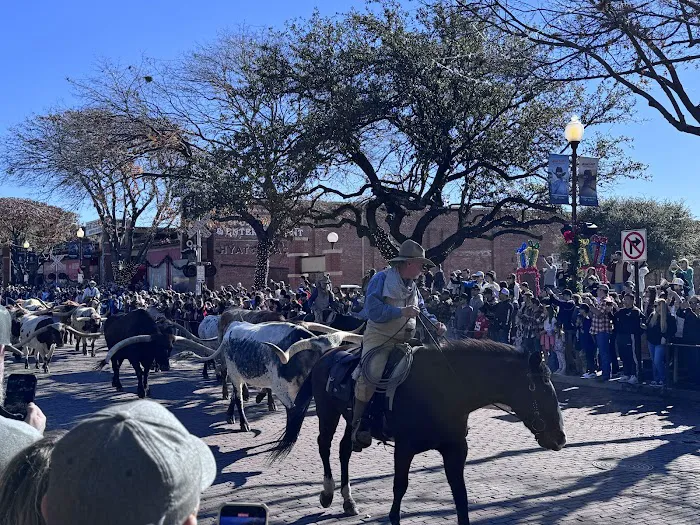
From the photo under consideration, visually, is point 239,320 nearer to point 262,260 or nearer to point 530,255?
point 262,260

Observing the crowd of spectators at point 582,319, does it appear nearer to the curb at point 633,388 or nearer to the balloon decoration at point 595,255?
the curb at point 633,388

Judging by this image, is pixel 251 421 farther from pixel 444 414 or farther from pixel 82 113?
pixel 82 113

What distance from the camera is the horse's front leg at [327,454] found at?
7672 millimetres

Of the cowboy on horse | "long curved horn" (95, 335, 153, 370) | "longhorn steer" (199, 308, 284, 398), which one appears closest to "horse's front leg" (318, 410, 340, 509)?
the cowboy on horse

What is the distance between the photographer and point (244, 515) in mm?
2723

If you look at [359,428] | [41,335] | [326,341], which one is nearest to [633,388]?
[326,341]

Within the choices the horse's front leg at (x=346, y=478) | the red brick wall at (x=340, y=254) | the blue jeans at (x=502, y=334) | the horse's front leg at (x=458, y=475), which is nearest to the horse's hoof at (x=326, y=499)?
the horse's front leg at (x=346, y=478)

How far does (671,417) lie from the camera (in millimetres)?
12508

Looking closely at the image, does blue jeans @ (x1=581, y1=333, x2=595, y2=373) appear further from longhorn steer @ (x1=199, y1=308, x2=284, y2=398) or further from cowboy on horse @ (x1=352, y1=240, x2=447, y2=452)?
cowboy on horse @ (x1=352, y1=240, x2=447, y2=452)

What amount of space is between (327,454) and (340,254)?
41.9 meters

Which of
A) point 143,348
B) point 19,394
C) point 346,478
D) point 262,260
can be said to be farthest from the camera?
point 262,260

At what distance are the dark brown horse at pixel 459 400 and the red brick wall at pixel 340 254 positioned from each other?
37818 millimetres

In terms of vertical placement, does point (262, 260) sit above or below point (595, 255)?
below

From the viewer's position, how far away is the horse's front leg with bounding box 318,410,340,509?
7.67 meters
